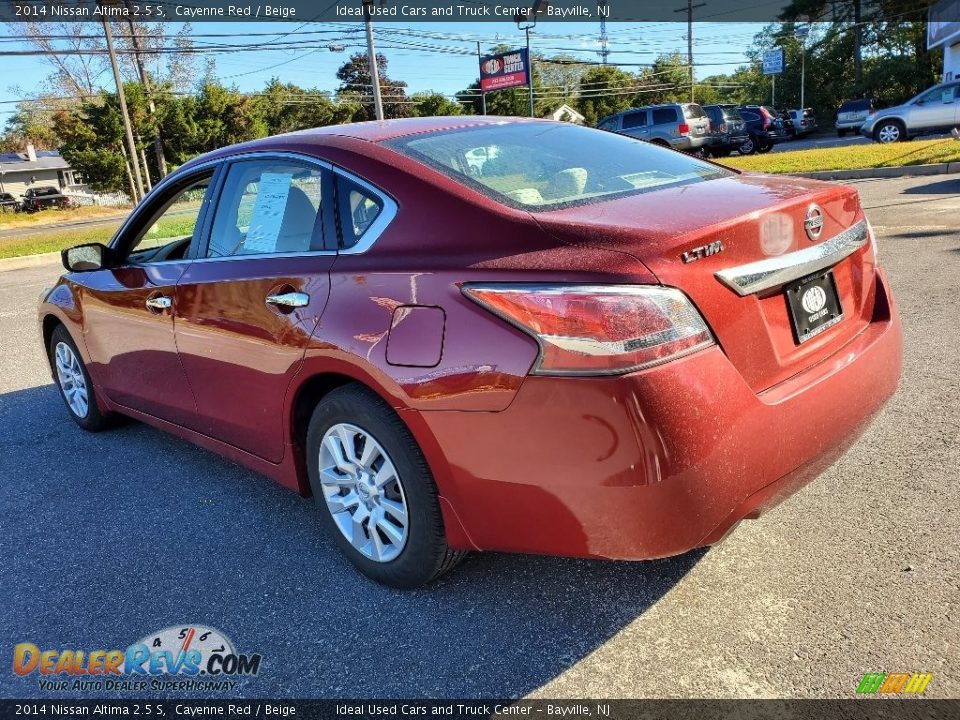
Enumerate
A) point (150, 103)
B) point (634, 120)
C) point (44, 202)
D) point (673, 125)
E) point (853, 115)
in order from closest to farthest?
point (673, 125) < point (634, 120) < point (853, 115) < point (150, 103) < point (44, 202)

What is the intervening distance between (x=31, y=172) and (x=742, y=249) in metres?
91.5

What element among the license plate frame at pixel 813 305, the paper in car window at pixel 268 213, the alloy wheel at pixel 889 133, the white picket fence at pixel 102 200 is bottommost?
the white picket fence at pixel 102 200

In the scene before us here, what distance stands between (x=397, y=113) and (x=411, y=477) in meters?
71.8

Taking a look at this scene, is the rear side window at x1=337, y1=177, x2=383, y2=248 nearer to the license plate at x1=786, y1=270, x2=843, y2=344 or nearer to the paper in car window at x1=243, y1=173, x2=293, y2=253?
the paper in car window at x1=243, y1=173, x2=293, y2=253

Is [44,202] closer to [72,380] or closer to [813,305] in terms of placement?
[72,380]

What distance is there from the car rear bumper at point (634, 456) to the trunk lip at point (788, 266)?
0.24m

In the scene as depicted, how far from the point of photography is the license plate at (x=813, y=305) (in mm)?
2348

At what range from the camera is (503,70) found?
→ 148 ft

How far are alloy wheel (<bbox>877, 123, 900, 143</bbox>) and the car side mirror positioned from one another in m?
25.3

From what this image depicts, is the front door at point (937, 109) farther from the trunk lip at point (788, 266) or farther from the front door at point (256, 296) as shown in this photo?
the front door at point (256, 296)

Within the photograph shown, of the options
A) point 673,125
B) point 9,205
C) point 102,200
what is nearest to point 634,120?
point 673,125

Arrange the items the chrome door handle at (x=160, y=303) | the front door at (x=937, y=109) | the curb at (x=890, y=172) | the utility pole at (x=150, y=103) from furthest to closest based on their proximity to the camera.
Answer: the utility pole at (x=150, y=103)
the front door at (x=937, y=109)
the curb at (x=890, y=172)
the chrome door handle at (x=160, y=303)

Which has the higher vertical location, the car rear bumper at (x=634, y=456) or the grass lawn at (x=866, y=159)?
the car rear bumper at (x=634, y=456)

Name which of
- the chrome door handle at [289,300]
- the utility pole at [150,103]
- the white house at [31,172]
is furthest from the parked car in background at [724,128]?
the white house at [31,172]
